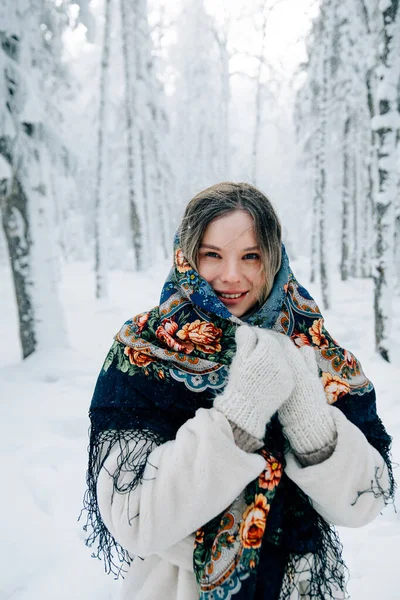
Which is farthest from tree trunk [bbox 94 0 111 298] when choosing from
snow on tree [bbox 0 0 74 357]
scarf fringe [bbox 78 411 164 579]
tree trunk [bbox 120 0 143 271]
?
scarf fringe [bbox 78 411 164 579]

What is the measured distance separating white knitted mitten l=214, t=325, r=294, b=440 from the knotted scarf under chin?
0.69ft

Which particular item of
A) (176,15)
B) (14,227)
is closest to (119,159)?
(176,15)

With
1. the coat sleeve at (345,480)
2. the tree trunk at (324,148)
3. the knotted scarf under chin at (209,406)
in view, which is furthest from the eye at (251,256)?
the tree trunk at (324,148)

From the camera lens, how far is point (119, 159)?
814 inches

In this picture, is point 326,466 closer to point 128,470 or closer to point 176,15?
point 128,470

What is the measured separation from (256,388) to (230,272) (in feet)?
1.68

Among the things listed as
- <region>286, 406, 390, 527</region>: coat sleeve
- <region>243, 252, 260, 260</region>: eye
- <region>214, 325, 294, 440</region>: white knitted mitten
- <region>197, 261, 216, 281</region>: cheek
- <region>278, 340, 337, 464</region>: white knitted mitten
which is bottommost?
<region>286, 406, 390, 527</region>: coat sleeve

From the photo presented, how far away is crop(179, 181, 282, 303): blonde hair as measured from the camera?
5.10 ft

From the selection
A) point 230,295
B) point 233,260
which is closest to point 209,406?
point 230,295

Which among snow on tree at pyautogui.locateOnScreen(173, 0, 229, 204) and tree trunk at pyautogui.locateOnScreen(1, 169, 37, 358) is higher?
snow on tree at pyautogui.locateOnScreen(173, 0, 229, 204)

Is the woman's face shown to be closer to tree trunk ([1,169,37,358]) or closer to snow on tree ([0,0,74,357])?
snow on tree ([0,0,74,357])

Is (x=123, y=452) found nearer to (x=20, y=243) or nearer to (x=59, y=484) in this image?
(x=59, y=484)

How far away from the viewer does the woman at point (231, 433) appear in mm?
1134

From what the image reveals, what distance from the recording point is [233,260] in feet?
4.99
